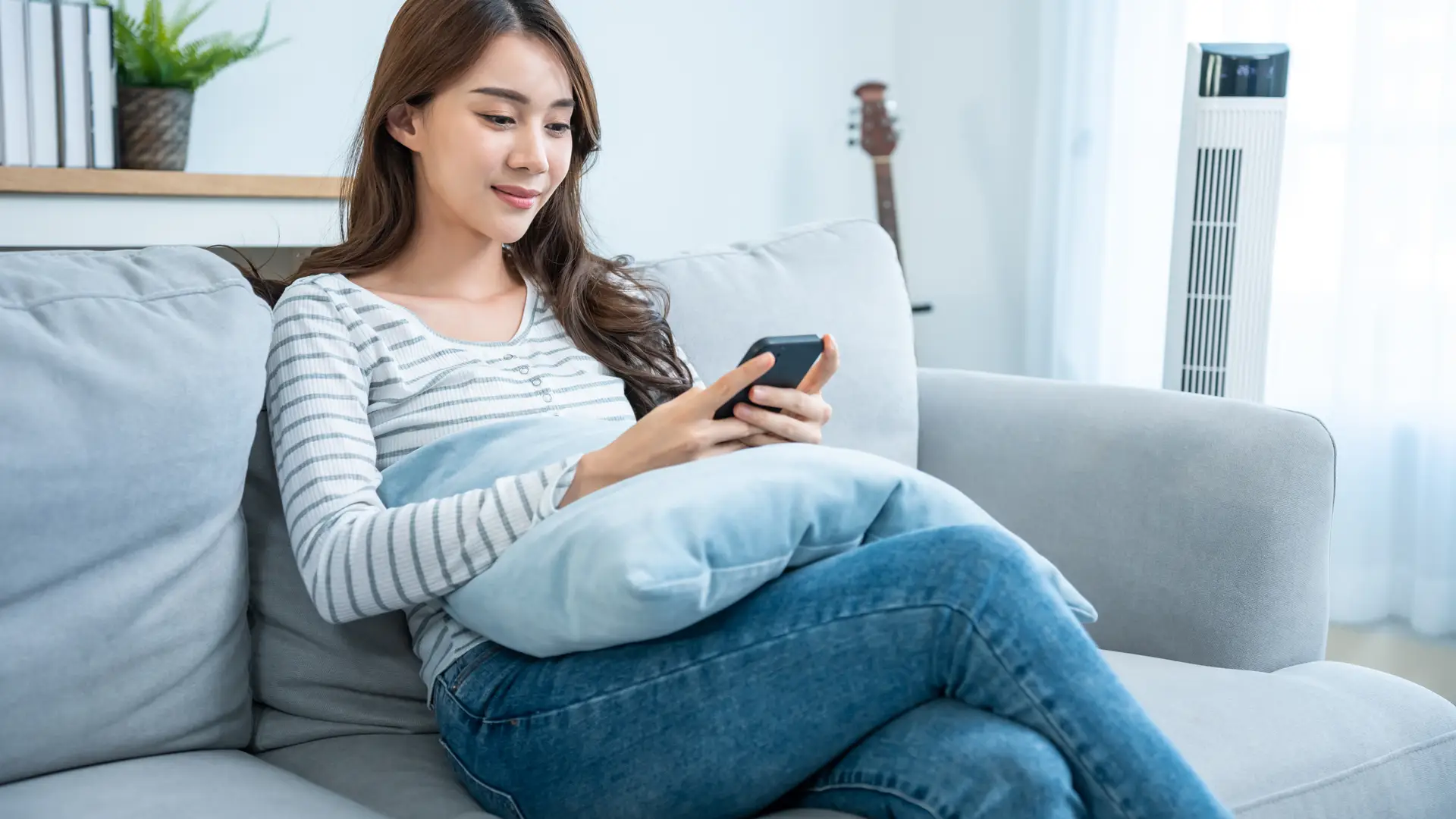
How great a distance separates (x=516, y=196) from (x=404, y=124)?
5.8 inches

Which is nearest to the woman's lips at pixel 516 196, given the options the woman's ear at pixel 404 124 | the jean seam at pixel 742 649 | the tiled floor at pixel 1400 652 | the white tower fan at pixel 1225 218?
the woman's ear at pixel 404 124

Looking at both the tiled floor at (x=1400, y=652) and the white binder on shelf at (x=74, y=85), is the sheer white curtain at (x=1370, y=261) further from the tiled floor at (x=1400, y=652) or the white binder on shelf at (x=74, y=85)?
the white binder on shelf at (x=74, y=85)

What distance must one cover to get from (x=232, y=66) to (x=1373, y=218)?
6.85 ft

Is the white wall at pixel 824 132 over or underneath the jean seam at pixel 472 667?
over

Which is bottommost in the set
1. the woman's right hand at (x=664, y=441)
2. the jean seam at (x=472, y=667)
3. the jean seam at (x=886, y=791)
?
the jean seam at (x=886, y=791)

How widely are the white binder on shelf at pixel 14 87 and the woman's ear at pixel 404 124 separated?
76 cm

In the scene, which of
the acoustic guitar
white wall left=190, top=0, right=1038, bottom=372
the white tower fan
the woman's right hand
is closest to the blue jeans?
the woman's right hand

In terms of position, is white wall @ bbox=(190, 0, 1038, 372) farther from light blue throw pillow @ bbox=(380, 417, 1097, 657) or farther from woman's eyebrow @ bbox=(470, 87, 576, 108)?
light blue throw pillow @ bbox=(380, 417, 1097, 657)

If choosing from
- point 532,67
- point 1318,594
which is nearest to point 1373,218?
point 1318,594

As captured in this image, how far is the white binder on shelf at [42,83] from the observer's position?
179 cm

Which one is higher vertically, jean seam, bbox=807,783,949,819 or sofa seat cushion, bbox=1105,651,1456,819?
jean seam, bbox=807,783,949,819

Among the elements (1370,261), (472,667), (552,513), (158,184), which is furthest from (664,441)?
(1370,261)

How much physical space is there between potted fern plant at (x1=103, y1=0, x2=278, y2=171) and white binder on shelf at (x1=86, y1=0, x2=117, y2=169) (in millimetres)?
36

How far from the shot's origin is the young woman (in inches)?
34.6
